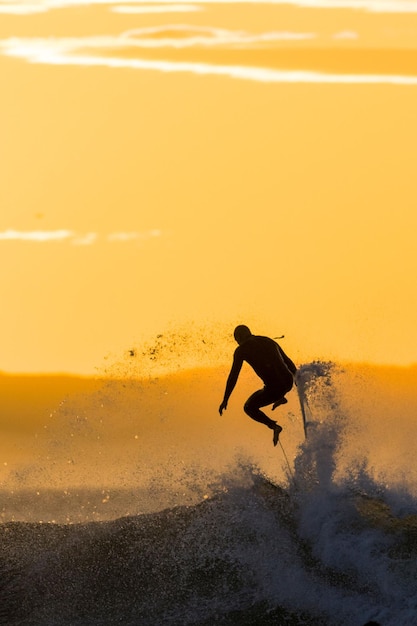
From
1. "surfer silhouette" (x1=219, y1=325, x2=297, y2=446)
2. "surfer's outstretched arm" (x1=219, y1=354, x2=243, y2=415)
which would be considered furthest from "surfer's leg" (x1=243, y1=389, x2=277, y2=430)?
"surfer's outstretched arm" (x1=219, y1=354, x2=243, y2=415)

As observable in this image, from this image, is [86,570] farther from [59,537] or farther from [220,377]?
[220,377]

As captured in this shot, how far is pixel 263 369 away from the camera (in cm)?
2547

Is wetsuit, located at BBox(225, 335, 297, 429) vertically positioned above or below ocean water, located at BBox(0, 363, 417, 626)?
above

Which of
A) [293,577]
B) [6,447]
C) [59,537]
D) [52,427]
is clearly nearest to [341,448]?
[293,577]

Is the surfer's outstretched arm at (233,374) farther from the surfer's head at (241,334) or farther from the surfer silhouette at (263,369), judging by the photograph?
the surfer's head at (241,334)

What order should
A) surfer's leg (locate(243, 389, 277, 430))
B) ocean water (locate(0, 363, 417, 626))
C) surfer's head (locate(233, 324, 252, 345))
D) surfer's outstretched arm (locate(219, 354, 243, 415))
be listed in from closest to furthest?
ocean water (locate(0, 363, 417, 626))
surfer's head (locate(233, 324, 252, 345))
surfer's outstretched arm (locate(219, 354, 243, 415))
surfer's leg (locate(243, 389, 277, 430))

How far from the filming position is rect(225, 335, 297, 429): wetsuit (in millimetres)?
25203

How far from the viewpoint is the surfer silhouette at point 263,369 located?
25188mm

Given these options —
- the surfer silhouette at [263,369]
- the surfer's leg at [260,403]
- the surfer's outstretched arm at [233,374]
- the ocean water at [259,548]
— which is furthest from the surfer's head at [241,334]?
the ocean water at [259,548]

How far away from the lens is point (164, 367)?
3247cm

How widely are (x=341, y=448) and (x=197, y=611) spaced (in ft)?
15.1

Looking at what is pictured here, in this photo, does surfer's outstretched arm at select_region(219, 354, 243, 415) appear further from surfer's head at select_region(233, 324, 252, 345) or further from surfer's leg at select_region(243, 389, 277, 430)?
surfer's leg at select_region(243, 389, 277, 430)

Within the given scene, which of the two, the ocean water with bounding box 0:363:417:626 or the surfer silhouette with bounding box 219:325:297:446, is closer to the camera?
the ocean water with bounding box 0:363:417:626

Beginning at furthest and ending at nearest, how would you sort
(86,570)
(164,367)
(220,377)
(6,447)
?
1. (6,447)
2. (220,377)
3. (164,367)
4. (86,570)
